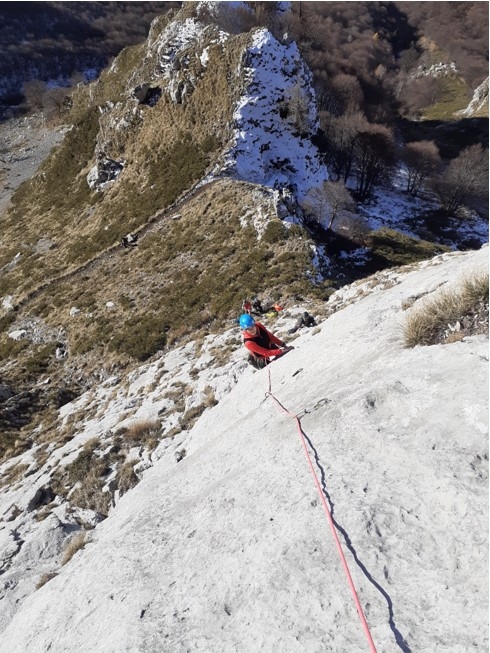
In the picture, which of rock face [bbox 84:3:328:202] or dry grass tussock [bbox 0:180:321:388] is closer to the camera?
dry grass tussock [bbox 0:180:321:388]

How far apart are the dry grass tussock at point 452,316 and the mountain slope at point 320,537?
39 cm

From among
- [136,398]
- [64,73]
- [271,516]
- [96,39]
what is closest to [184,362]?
[136,398]

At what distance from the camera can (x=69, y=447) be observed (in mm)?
16406

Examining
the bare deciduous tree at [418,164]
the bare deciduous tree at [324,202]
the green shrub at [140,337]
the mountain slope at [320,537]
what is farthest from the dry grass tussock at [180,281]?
the bare deciduous tree at [418,164]

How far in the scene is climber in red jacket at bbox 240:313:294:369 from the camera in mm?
13539

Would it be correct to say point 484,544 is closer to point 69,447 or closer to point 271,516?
point 271,516

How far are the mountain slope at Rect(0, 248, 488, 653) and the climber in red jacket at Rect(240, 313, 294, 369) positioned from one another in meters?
4.31

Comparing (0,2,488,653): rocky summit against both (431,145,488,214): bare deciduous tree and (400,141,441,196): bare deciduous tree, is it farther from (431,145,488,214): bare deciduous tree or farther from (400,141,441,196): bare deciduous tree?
(400,141,441,196): bare deciduous tree

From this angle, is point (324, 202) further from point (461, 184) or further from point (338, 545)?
point (338, 545)

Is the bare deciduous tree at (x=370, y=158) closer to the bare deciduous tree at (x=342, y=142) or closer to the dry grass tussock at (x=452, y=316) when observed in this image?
the bare deciduous tree at (x=342, y=142)

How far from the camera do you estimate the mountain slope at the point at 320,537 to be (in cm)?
492

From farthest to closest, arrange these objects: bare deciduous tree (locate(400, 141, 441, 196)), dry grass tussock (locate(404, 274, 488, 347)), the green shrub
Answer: bare deciduous tree (locate(400, 141, 441, 196)) < the green shrub < dry grass tussock (locate(404, 274, 488, 347))

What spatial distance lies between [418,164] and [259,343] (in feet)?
242

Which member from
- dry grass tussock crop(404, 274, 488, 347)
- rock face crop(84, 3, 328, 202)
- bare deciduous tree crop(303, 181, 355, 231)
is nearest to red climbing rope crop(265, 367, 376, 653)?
dry grass tussock crop(404, 274, 488, 347)
